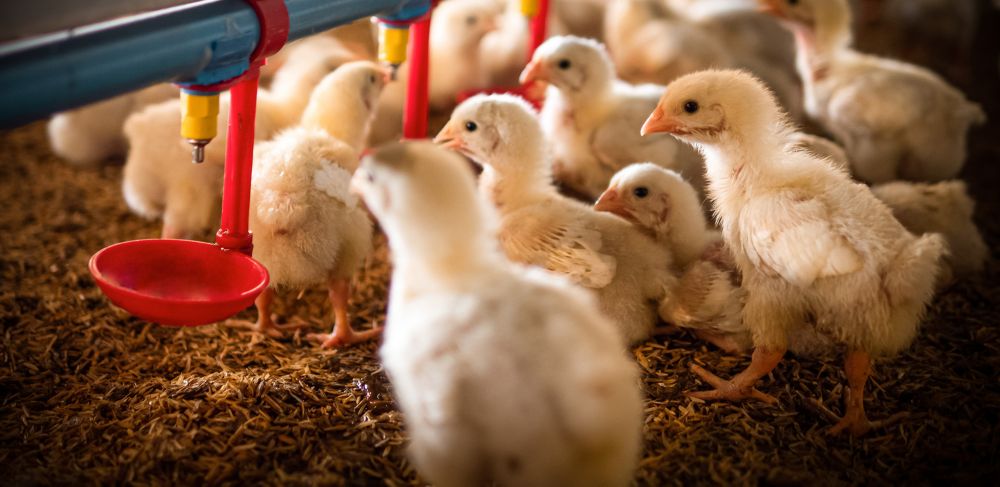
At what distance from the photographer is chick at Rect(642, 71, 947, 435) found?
96.1 inches

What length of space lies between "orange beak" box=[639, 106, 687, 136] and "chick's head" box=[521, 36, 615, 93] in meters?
0.86

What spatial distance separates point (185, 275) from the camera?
259 centimetres

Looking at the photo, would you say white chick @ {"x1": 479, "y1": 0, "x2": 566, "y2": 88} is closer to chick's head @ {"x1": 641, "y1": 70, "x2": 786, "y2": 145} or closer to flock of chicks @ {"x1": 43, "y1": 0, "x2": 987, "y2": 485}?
flock of chicks @ {"x1": 43, "y1": 0, "x2": 987, "y2": 485}

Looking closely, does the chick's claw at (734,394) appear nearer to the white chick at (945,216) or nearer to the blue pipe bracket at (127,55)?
the white chick at (945,216)

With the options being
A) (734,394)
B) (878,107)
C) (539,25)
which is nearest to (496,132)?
(734,394)

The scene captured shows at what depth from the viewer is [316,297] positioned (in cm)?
353

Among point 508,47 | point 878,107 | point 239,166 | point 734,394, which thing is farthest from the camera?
point 508,47

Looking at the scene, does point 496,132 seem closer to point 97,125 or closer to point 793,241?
point 793,241

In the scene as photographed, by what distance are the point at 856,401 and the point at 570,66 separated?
A: 5.87ft

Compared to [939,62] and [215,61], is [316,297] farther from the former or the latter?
[939,62]

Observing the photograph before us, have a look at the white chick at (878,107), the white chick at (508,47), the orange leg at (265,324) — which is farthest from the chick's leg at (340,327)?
the white chick at (878,107)

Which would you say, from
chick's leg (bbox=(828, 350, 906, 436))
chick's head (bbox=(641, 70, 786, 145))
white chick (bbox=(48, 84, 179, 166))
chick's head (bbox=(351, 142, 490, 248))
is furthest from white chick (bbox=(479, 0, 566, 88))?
chick's head (bbox=(351, 142, 490, 248))

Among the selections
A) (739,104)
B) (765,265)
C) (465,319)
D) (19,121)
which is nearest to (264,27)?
(19,121)

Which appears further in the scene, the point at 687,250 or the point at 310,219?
the point at 687,250
